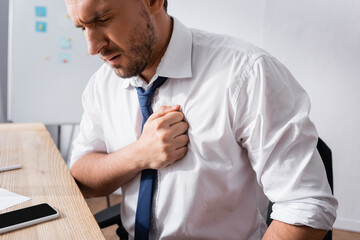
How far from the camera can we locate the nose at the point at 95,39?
2.79ft

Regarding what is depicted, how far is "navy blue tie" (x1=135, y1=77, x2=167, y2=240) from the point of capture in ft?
3.21

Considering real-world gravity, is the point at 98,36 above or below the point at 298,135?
above

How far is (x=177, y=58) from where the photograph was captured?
0.95m

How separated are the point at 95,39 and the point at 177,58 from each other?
214 millimetres

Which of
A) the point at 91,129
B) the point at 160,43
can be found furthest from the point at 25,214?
the point at 160,43

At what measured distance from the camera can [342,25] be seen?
224cm

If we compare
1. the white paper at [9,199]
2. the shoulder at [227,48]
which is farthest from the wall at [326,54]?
the white paper at [9,199]

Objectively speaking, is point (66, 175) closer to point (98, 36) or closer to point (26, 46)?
point (98, 36)

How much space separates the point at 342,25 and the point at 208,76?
168 cm

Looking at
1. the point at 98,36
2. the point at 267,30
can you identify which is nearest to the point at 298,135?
the point at 98,36

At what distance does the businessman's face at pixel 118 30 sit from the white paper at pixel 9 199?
0.39 m

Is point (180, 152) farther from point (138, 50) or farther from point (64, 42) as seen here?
point (64, 42)

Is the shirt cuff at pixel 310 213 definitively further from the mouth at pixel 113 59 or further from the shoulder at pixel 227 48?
the mouth at pixel 113 59

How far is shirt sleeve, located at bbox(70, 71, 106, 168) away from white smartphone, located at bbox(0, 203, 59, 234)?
0.37m
